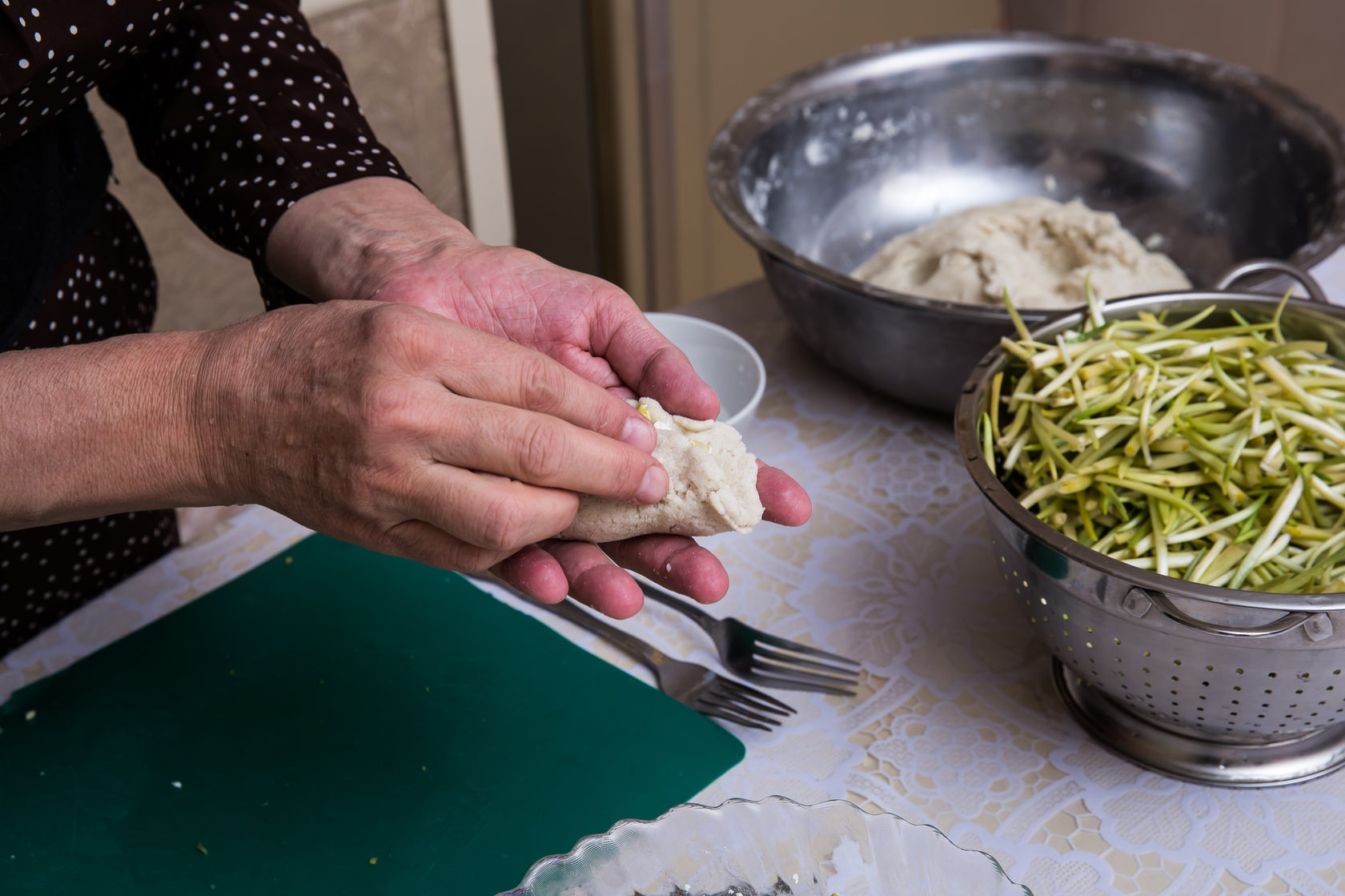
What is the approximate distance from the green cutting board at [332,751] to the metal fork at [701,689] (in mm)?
14

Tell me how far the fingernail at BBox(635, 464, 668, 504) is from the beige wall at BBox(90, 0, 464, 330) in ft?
5.70

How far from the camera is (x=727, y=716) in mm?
1009

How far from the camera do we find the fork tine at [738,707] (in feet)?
3.28

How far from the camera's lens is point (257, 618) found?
1.15 m

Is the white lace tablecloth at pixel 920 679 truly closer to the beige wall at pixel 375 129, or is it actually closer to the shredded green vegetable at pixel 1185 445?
the shredded green vegetable at pixel 1185 445

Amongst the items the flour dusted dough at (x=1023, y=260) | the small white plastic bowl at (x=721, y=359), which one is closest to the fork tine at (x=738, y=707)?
the small white plastic bowl at (x=721, y=359)

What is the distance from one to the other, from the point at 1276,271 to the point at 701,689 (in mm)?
785

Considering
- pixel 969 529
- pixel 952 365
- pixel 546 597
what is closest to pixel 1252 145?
pixel 952 365

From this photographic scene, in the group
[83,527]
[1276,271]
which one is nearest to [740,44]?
[1276,271]

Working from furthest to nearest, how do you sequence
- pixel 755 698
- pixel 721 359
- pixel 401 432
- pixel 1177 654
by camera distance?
pixel 721 359
pixel 755 698
pixel 1177 654
pixel 401 432

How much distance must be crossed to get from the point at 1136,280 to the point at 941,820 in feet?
2.68

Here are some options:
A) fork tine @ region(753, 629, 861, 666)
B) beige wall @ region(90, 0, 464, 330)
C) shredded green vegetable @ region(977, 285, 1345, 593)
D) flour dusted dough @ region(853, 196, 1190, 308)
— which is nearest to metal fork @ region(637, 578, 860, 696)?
fork tine @ region(753, 629, 861, 666)

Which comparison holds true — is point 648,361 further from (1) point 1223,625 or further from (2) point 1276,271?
(2) point 1276,271

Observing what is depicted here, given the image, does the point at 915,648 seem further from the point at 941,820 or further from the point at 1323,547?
the point at 1323,547
